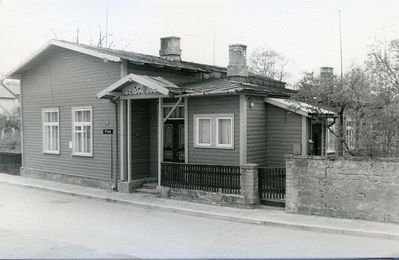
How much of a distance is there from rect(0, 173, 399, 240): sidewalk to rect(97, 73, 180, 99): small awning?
3346mm

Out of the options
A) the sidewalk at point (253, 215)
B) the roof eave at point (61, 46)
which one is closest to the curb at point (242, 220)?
the sidewalk at point (253, 215)

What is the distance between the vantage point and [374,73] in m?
12.6

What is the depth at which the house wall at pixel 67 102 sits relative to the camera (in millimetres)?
16781

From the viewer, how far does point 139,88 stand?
15008mm

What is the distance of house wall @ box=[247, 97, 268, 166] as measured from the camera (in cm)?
1448

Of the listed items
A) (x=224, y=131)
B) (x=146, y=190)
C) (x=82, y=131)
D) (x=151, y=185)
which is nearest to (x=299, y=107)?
(x=224, y=131)

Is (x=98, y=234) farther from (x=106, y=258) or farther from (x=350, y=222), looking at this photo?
(x=350, y=222)

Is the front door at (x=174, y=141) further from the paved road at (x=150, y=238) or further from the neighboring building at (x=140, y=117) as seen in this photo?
the paved road at (x=150, y=238)

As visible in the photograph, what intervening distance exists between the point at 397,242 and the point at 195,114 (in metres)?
7.83

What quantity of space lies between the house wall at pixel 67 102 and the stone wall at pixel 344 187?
7487 mm

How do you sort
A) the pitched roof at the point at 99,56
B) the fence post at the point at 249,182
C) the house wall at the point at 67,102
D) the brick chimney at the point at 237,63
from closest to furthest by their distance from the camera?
1. the fence post at the point at 249,182
2. the pitched roof at the point at 99,56
3. the house wall at the point at 67,102
4. the brick chimney at the point at 237,63

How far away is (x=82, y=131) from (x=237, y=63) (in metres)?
6.69

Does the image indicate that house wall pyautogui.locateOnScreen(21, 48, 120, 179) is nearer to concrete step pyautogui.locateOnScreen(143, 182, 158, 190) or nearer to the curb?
concrete step pyautogui.locateOnScreen(143, 182, 158, 190)

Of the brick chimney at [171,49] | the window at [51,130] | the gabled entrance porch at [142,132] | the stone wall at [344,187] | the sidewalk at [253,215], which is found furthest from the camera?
the brick chimney at [171,49]
